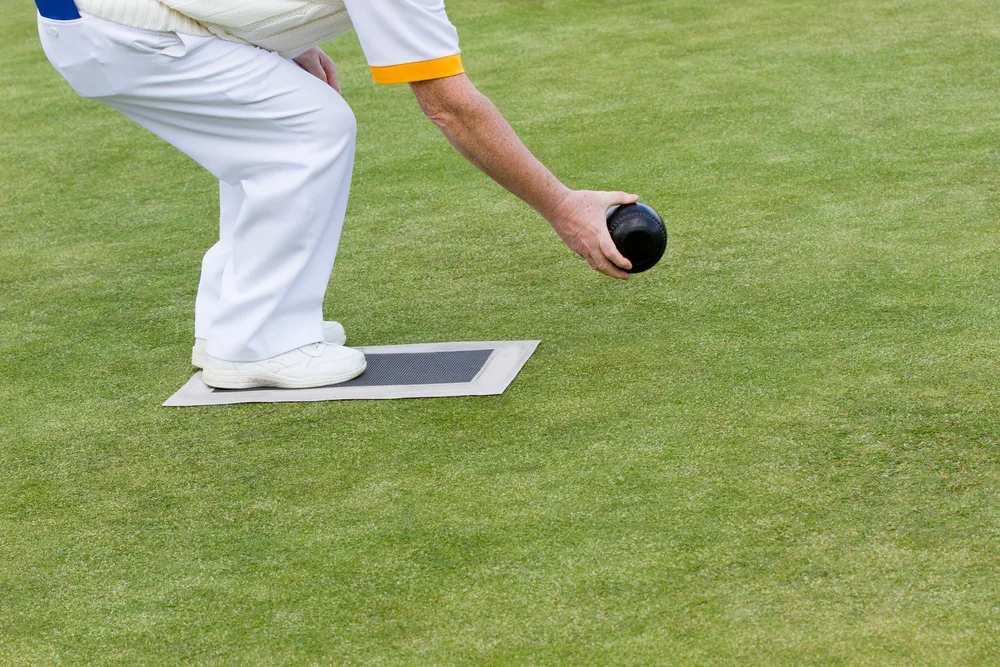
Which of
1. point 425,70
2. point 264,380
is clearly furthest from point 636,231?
point 264,380

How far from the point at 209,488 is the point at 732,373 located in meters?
1.06

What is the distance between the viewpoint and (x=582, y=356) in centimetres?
298

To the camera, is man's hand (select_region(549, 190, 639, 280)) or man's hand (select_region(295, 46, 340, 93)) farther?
man's hand (select_region(295, 46, 340, 93))

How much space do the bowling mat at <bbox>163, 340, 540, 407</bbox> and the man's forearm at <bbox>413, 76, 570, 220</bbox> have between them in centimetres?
43

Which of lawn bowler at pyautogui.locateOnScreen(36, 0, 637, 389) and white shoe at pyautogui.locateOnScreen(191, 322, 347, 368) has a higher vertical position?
→ lawn bowler at pyautogui.locateOnScreen(36, 0, 637, 389)

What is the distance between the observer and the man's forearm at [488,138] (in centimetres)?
265

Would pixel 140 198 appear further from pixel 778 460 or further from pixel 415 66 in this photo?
pixel 778 460

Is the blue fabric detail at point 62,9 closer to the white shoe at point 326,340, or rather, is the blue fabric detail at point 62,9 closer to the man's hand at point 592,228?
the white shoe at point 326,340

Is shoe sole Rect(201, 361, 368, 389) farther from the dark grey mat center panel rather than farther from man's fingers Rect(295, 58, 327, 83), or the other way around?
man's fingers Rect(295, 58, 327, 83)

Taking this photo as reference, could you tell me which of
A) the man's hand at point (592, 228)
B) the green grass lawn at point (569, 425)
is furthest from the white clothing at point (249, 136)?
the man's hand at point (592, 228)

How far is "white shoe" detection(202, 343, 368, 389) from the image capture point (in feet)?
9.82

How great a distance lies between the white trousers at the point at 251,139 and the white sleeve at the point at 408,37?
32cm

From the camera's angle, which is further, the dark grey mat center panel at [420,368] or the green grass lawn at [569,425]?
the dark grey mat center panel at [420,368]

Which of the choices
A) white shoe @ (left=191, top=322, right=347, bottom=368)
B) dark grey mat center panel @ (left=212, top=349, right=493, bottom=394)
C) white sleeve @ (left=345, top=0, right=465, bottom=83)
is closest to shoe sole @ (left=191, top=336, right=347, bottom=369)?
white shoe @ (left=191, top=322, right=347, bottom=368)
